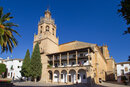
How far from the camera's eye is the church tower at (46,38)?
34350 mm

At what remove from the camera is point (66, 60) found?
108 ft

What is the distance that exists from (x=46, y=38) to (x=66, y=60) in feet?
30.4

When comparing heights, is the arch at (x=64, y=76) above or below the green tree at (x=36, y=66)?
below

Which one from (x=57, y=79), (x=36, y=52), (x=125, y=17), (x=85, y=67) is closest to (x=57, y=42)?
(x=36, y=52)

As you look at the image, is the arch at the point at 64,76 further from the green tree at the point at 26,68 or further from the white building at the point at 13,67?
the white building at the point at 13,67

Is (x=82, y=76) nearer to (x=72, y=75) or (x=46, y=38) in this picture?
(x=72, y=75)

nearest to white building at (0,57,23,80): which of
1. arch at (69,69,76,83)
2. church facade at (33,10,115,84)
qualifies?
church facade at (33,10,115,84)

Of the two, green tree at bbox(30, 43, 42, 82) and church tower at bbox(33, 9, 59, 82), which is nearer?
green tree at bbox(30, 43, 42, 82)

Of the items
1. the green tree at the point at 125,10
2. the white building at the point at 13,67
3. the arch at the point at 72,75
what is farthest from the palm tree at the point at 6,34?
the white building at the point at 13,67

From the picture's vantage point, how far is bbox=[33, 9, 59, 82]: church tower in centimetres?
3435

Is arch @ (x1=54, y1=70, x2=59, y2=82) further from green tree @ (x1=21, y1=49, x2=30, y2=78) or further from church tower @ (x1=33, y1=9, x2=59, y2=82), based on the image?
green tree @ (x1=21, y1=49, x2=30, y2=78)

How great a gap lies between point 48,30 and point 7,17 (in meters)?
23.4

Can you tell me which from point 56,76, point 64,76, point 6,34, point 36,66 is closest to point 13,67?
point 36,66

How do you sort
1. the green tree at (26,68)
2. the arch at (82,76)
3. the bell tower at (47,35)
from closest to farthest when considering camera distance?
the arch at (82,76) → the green tree at (26,68) → the bell tower at (47,35)
